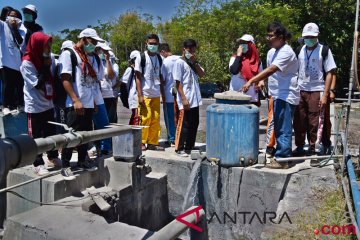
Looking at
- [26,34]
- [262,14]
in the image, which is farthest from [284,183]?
[262,14]

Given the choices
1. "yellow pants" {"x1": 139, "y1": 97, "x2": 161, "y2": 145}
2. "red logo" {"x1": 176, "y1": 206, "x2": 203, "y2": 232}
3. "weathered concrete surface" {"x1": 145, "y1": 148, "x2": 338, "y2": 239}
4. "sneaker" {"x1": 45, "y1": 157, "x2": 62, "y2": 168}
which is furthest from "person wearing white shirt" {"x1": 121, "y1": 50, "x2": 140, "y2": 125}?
"red logo" {"x1": 176, "y1": 206, "x2": 203, "y2": 232}

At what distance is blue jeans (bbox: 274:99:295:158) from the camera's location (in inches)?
205

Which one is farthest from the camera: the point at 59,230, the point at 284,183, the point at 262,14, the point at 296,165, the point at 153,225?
the point at 262,14

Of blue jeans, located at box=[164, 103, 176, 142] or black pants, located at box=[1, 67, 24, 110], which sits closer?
black pants, located at box=[1, 67, 24, 110]

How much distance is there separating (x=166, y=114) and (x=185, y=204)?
1.77 metres

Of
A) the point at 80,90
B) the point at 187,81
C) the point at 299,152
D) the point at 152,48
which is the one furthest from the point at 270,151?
the point at 80,90

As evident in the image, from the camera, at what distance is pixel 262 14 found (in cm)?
1792

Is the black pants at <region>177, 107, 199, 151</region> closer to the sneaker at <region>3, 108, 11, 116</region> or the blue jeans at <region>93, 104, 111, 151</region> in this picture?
the blue jeans at <region>93, 104, 111, 151</region>

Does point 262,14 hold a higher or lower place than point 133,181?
higher

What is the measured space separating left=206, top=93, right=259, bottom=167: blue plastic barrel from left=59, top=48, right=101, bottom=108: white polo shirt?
5.21 feet

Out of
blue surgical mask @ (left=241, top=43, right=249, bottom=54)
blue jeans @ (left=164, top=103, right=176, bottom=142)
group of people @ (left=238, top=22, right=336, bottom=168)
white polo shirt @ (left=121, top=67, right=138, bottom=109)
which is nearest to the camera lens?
group of people @ (left=238, top=22, right=336, bottom=168)

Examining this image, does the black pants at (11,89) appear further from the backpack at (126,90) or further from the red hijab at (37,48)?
the backpack at (126,90)

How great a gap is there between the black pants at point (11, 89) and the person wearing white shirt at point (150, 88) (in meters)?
Result: 1.73

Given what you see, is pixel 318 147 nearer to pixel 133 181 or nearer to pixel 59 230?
pixel 133 181
